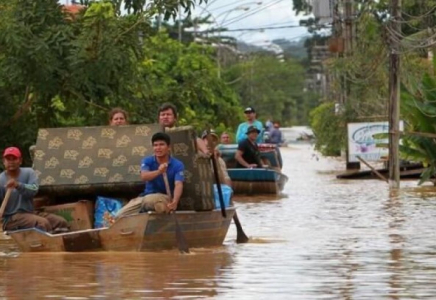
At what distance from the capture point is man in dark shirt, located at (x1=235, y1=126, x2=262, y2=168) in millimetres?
28047

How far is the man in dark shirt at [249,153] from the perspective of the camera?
1104 inches

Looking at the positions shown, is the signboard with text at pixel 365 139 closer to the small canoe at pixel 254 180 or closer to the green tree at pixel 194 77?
the green tree at pixel 194 77

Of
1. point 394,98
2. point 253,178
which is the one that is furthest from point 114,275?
point 394,98

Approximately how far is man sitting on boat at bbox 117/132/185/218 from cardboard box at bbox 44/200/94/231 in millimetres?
1251

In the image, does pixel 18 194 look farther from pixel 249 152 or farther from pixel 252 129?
pixel 249 152

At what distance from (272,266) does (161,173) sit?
1.75 meters

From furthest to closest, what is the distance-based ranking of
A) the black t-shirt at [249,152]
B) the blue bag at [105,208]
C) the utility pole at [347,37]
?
1. the utility pole at [347,37]
2. the black t-shirt at [249,152]
3. the blue bag at [105,208]

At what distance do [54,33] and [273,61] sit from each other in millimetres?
106595

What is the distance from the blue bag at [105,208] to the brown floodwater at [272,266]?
3.86ft

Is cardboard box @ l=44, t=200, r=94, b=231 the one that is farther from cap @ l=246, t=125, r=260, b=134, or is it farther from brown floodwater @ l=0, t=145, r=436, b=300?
cap @ l=246, t=125, r=260, b=134

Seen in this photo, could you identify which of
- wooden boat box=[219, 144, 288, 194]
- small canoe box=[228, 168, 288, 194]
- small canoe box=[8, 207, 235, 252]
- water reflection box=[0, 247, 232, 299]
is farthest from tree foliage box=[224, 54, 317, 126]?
water reflection box=[0, 247, 232, 299]

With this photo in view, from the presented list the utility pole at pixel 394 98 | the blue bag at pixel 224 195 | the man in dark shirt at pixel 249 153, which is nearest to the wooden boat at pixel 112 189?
the blue bag at pixel 224 195

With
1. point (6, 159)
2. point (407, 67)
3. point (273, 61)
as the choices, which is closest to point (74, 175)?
point (6, 159)

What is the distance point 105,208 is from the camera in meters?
16.9
